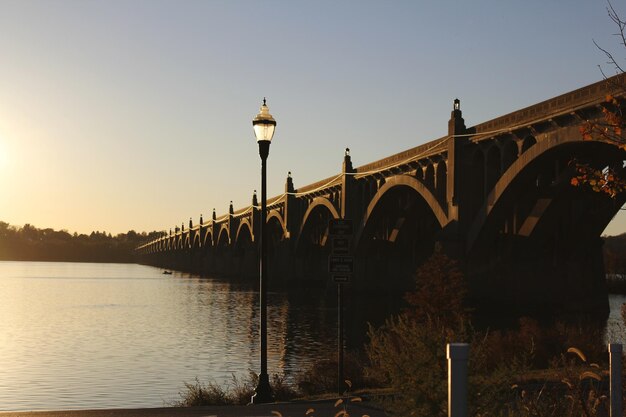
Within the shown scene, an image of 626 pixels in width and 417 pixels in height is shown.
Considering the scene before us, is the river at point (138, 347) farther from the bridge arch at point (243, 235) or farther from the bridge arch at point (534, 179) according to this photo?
the bridge arch at point (243, 235)

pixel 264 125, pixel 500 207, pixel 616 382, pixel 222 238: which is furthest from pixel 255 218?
pixel 616 382

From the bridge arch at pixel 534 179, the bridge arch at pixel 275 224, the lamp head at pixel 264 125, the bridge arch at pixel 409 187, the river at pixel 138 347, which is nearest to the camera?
the lamp head at pixel 264 125

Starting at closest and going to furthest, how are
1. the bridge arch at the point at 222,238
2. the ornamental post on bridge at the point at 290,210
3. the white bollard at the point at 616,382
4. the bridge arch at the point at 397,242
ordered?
the white bollard at the point at 616,382
the bridge arch at the point at 397,242
the ornamental post on bridge at the point at 290,210
the bridge arch at the point at 222,238

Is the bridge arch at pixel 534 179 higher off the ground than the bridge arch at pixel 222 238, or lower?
lower

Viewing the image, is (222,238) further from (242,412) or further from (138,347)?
(242,412)

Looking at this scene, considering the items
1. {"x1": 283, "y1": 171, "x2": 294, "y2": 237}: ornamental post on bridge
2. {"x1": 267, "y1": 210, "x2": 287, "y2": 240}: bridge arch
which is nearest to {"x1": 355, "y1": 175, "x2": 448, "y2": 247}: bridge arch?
{"x1": 283, "y1": 171, "x2": 294, "y2": 237}: ornamental post on bridge

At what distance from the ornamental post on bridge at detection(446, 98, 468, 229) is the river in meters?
10.5

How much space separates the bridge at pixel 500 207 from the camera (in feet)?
136

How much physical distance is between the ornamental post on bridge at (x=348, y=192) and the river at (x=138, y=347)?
842 cm

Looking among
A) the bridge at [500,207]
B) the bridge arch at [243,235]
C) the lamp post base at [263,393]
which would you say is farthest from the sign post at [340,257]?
the bridge arch at [243,235]

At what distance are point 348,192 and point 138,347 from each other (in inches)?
1536

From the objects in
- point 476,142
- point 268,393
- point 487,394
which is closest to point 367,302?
Result: point 476,142

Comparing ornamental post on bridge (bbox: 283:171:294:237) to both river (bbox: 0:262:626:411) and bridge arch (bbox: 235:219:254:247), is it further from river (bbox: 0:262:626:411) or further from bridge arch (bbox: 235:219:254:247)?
bridge arch (bbox: 235:219:254:247)

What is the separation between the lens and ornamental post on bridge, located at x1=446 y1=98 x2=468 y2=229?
50531 millimetres
